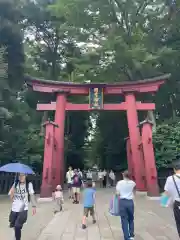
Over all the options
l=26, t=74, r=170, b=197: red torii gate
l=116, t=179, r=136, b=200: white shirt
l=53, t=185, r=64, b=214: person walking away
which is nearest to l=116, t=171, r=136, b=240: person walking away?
l=116, t=179, r=136, b=200: white shirt

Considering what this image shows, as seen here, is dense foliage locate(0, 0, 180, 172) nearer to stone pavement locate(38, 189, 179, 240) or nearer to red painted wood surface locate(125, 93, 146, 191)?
red painted wood surface locate(125, 93, 146, 191)

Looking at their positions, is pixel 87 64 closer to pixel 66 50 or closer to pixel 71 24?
pixel 71 24

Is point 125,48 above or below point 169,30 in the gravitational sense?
below

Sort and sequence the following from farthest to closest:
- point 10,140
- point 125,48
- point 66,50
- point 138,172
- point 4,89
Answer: point 66,50 < point 125,48 < point 10,140 < point 138,172 < point 4,89

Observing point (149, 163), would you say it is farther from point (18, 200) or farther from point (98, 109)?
point (18, 200)

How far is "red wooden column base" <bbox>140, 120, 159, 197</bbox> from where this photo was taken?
588 inches

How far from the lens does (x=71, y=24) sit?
24.2 meters

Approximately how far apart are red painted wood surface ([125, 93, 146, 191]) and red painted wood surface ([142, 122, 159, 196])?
4.01 ft

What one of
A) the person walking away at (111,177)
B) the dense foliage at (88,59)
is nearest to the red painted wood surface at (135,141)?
the dense foliage at (88,59)

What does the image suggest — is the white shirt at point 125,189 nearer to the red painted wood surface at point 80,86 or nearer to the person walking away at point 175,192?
the person walking away at point 175,192

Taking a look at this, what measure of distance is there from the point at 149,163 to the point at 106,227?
25.5ft

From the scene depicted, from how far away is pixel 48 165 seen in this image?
51.0 ft

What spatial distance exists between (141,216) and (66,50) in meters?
24.0

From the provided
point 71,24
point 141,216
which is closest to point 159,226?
point 141,216
